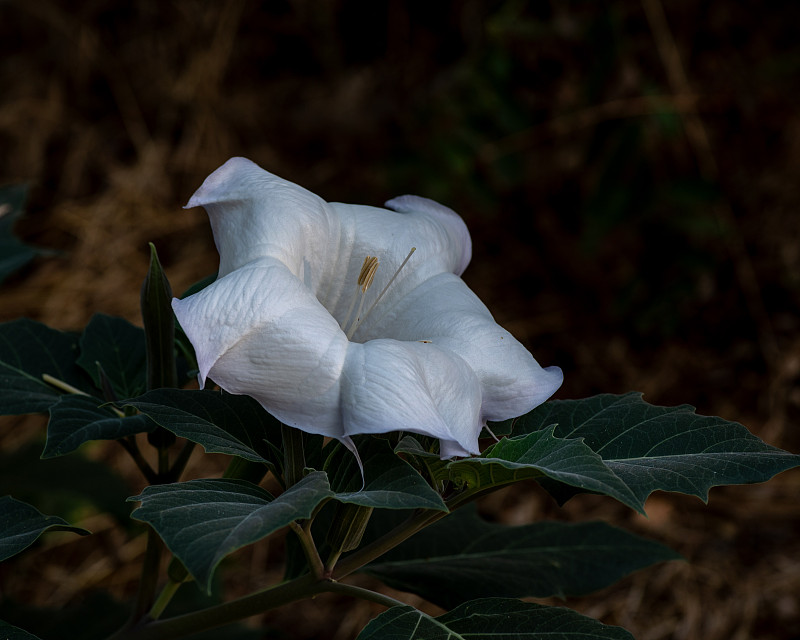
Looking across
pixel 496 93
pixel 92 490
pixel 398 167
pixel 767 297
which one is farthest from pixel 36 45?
pixel 767 297

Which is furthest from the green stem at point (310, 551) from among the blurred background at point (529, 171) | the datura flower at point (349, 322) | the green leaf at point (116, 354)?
the blurred background at point (529, 171)

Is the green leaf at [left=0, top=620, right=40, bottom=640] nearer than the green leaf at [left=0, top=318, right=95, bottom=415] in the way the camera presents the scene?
Yes

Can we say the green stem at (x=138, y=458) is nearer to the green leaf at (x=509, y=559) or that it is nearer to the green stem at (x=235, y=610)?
the green stem at (x=235, y=610)

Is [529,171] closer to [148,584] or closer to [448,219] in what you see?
[448,219]

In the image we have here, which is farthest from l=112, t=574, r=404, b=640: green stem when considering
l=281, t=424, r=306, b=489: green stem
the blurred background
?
the blurred background

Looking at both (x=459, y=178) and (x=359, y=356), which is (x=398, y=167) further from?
(x=359, y=356)

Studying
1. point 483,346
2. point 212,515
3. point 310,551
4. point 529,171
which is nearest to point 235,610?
point 310,551

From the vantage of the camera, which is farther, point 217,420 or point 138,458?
Result: point 138,458

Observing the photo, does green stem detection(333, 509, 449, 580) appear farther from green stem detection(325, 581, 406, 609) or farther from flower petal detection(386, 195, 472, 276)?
flower petal detection(386, 195, 472, 276)
